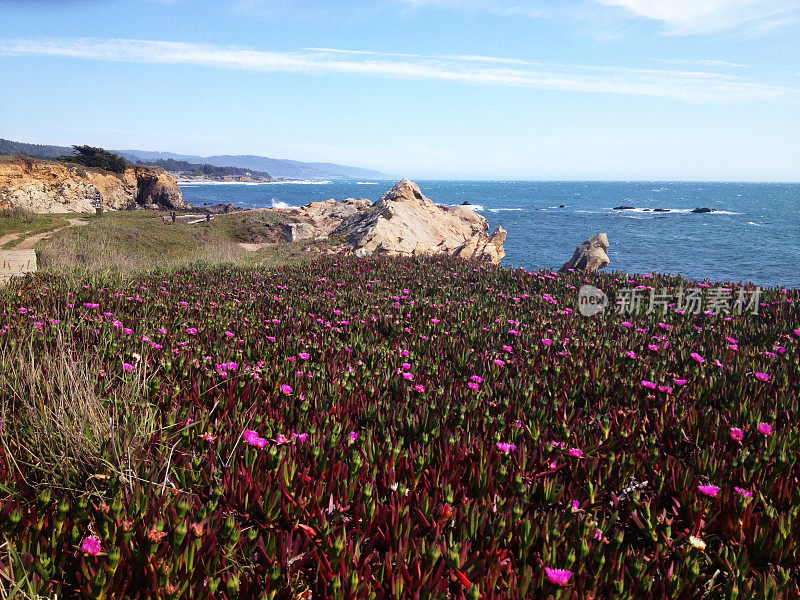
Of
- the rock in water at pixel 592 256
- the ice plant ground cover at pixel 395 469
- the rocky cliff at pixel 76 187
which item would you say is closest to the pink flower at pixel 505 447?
the ice plant ground cover at pixel 395 469

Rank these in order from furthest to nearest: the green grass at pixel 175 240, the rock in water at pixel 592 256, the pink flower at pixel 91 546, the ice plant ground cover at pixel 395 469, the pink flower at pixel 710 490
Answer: the rock in water at pixel 592 256 < the green grass at pixel 175 240 < the pink flower at pixel 710 490 < the ice plant ground cover at pixel 395 469 < the pink flower at pixel 91 546

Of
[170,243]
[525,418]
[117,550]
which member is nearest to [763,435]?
[525,418]

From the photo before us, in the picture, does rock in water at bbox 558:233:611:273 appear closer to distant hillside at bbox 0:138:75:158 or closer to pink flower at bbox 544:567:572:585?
pink flower at bbox 544:567:572:585

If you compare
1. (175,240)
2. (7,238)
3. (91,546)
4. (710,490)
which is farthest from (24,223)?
(710,490)

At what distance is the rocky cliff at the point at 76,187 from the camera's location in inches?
1383

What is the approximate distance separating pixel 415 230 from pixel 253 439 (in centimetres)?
2122

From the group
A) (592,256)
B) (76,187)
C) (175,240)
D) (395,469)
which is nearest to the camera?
(395,469)

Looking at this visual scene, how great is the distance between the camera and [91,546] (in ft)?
5.90

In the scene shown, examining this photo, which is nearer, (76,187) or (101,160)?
(76,187)

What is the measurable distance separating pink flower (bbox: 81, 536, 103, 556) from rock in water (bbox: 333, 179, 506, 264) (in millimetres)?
16084

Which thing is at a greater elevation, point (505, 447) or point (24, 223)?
point (24, 223)

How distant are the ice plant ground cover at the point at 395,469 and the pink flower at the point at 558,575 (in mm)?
11

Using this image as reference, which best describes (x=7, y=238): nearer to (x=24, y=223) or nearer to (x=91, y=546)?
(x=24, y=223)

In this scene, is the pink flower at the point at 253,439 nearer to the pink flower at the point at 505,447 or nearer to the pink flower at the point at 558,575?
the pink flower at the point at 505,447
